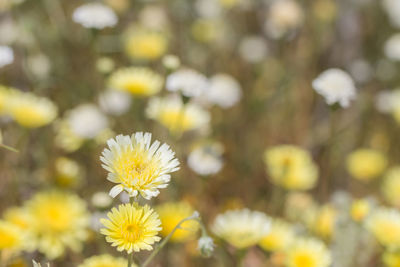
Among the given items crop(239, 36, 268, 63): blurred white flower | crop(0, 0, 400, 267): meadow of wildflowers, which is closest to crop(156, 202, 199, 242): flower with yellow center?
crop(0, 0, 400, 267): meadow of wildflowers

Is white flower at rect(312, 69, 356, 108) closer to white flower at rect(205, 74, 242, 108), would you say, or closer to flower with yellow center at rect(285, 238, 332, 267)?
flower with yellow center at rect(285, 238, 332, 267)

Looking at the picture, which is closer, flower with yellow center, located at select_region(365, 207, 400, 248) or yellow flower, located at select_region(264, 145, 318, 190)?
flower with yellow center, located at select_region(365, 207, 400, 248)

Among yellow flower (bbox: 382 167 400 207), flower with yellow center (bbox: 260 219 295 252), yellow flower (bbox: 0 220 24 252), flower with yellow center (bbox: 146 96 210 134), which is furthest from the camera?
yellow flower (bbox: 382 167 400 207)

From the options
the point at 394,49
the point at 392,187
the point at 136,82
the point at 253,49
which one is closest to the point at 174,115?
the point at 136,82

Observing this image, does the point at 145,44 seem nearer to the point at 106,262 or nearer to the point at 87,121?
the point at 87,121

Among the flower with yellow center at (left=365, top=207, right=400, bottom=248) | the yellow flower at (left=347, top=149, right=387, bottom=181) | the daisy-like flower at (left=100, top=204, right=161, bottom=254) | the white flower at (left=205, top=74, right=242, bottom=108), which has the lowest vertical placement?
the daisy-like flower at (left=100, top=204, right=161, bottom=254)

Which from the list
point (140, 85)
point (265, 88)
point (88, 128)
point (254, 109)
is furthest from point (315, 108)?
point (88, 128)
